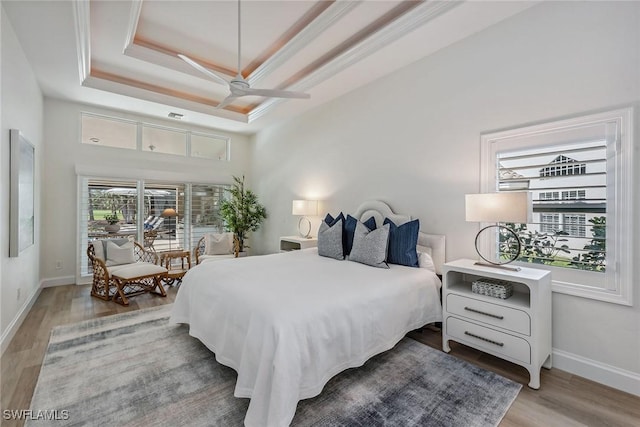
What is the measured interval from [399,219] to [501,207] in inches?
48.2

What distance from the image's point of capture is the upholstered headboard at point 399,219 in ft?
10.2

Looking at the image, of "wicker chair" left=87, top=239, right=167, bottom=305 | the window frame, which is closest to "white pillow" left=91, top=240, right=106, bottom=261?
"wicker chair" left=87, top=239, right=167, bottom=305

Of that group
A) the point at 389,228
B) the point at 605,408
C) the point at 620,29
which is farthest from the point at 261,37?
the point at 605,408

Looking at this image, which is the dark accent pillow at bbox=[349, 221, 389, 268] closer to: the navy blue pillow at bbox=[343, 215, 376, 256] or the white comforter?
the white comforter

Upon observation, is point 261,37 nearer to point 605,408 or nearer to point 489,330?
point 489,330

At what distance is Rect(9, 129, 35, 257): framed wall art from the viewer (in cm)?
276

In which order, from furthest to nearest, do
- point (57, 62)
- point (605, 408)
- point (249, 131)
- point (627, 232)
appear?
point (249, 131) < point (57, 62) < point (627, 232) < point (605, 408)

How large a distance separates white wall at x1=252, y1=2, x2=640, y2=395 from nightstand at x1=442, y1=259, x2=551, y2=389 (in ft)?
1.12

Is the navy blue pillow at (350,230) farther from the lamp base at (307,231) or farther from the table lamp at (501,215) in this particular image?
the lamp base at (307,231)

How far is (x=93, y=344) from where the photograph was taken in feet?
8.66

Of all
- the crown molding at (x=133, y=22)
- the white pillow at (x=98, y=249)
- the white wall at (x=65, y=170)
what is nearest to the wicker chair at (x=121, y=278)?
the white pillow at (x=98, y=249)

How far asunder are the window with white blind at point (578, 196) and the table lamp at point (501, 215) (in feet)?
0.40

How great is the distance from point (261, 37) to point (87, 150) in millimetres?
3656

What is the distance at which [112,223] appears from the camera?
16.6ft
